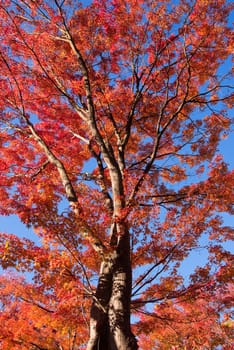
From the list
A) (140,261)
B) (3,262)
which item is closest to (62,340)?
(140,261)

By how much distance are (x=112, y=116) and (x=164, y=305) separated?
5768mm

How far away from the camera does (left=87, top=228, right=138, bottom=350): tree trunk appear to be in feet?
19.2

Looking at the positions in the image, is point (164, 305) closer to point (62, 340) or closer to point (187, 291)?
point (187, 291)

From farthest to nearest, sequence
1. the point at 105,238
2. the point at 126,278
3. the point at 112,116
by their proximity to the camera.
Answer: the point at 112,116 < the point at 105,238 < the point at 126,278

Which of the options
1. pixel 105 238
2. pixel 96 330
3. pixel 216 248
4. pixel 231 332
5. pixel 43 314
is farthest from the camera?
pixel 231 332

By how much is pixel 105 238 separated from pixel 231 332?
15.3 meters

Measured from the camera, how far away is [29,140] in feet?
38.8

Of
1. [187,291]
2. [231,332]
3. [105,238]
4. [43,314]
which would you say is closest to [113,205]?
[105,238]

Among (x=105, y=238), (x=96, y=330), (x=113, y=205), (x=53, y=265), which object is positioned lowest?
(x=96, y=330)

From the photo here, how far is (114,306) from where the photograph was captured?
6.23 m

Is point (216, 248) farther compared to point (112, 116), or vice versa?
point (112, 116)

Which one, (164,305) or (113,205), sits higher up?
(113,205)

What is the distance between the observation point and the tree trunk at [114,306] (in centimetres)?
585

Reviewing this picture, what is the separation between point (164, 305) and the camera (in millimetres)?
7918
